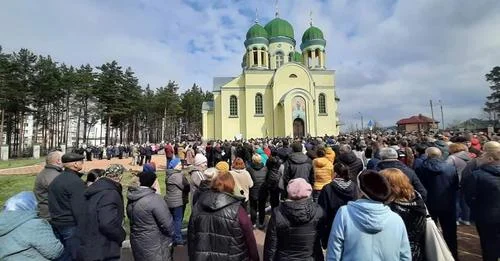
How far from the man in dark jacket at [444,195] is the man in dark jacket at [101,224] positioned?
4.45 m

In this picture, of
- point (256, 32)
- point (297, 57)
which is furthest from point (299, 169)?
point (297, 57)

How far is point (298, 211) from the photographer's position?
298cm

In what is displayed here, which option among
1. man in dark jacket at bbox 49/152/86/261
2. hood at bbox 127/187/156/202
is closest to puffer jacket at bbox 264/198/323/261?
hood at bbox 127/187/156/202

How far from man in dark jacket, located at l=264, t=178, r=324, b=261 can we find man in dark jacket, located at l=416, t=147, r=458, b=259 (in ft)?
8.82

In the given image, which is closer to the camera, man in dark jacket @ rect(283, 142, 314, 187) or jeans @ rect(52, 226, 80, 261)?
jeans @ rect(52, 226, 80, 261)

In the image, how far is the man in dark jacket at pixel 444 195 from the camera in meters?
4.69

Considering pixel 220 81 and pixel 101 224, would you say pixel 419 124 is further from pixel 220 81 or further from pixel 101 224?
pixel 101 224

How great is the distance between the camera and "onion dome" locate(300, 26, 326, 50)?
46.1m

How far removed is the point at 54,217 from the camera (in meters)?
3.95

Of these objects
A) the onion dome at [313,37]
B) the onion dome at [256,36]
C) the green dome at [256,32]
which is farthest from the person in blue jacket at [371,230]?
the onion dome at [313,37]

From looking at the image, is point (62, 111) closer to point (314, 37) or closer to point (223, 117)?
point (223, 117)

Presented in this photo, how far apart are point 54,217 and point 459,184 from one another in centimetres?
580

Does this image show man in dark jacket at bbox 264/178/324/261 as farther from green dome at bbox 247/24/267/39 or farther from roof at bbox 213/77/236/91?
roof at bbox 213/77/236/91

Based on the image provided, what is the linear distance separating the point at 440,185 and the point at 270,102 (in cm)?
3847
